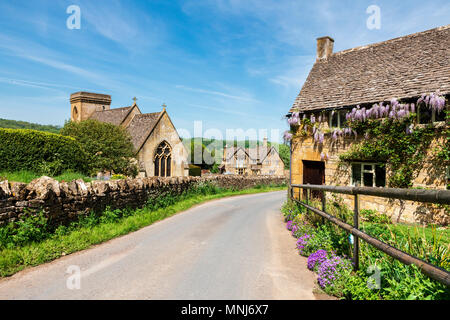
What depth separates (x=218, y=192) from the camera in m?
22.0

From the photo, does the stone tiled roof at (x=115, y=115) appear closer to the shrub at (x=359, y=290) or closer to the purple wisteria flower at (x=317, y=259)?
the purple wisteria flower at (x=317, y=259)

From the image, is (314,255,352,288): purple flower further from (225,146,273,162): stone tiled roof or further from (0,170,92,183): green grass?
(225,146,273,162): stone tiled roof

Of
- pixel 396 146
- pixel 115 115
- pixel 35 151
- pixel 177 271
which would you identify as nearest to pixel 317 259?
pixel 177 271

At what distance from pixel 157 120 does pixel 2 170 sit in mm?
17510

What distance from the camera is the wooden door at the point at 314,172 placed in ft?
43.2

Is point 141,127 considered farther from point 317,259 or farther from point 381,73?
point 317,259

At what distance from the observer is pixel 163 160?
2959 centimetres

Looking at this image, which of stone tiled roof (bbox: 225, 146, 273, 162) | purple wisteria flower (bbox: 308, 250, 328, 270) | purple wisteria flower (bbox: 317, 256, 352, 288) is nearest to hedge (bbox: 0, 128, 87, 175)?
purple wisteria flower (bbox: 308, 250, 328, 270)

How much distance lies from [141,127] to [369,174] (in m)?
24.0

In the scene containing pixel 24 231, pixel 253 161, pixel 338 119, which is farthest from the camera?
pixel 253 161

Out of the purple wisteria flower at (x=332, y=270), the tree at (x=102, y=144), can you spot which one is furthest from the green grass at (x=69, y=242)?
the tree at (x=102, y=144)

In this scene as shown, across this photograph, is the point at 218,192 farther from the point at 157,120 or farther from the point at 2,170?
the point at 2,170

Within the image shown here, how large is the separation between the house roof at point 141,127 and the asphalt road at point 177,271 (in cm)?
2049

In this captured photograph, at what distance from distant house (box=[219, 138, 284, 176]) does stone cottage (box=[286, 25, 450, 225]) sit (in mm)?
37559
